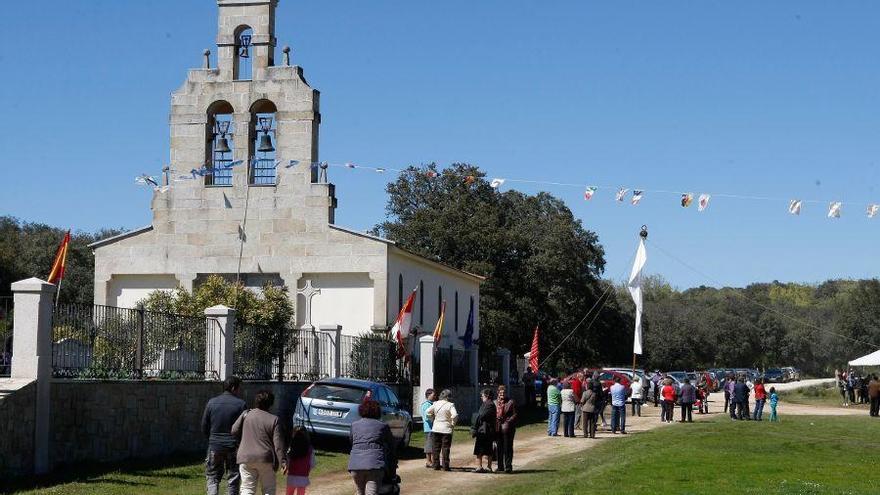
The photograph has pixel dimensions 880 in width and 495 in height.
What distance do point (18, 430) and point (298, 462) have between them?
5328 millimetres

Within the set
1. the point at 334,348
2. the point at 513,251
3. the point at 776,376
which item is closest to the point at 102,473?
the point at 334,348

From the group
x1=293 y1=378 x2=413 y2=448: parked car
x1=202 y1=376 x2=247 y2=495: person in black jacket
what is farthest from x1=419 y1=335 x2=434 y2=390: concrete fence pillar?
x1=202 y1=376 x2=247 y2=495: person in black jacket

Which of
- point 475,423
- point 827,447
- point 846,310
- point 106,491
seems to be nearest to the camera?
point 106,491

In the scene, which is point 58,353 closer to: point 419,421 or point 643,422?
point 419,421

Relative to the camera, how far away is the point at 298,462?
13.6 meters

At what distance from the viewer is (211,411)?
14.6 meters

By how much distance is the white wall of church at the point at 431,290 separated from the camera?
41.4m

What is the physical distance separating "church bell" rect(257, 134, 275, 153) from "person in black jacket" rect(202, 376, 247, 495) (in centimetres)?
2464

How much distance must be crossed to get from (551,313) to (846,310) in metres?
47.5

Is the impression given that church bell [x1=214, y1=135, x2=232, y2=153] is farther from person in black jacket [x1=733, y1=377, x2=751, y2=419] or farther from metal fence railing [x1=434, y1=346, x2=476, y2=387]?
person in black jacket [x1=733, y1=377, x2=751, y2=419]

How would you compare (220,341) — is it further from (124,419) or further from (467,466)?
(467,466)

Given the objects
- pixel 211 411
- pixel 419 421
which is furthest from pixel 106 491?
pixel 419 421

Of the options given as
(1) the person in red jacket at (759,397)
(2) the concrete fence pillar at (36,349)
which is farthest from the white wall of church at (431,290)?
(2) the concrete fence pillar at (36,349)

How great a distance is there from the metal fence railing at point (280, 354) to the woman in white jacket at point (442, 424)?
4893 millimetres
